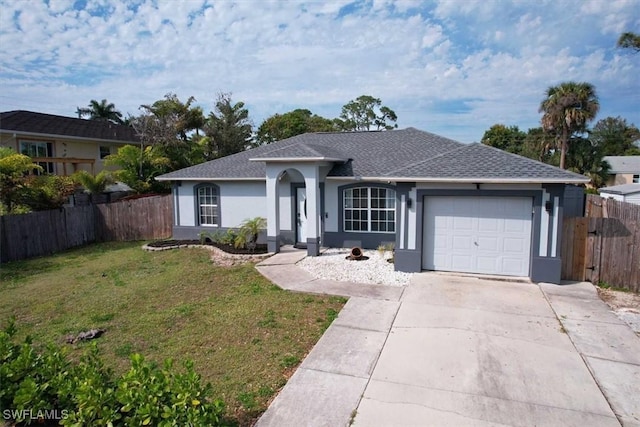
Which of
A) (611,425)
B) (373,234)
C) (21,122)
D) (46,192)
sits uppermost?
(21,122)

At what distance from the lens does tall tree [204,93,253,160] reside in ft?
→ 108

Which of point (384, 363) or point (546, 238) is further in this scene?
point (546, 238)

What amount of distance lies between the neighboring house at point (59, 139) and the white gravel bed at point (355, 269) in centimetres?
1637

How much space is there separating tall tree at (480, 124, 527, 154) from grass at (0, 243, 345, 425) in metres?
56.5

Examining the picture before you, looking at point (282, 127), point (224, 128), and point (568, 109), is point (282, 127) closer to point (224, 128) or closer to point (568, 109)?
point (224, 128)

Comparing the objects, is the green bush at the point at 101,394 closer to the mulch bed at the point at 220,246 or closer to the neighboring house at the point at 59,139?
the mulch bed at the point at 220,246

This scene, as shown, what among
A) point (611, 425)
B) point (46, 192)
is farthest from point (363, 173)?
point (46, 192)

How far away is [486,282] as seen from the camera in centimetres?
1002

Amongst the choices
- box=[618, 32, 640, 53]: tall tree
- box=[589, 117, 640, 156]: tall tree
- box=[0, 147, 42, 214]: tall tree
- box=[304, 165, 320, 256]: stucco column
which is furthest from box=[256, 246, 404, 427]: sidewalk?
box=[589, 117, 640, 156]: tall tree

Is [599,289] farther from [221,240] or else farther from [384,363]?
[221,240]

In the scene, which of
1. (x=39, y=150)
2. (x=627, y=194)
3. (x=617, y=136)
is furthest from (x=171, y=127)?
(x=617, y=136)

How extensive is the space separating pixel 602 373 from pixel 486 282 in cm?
441

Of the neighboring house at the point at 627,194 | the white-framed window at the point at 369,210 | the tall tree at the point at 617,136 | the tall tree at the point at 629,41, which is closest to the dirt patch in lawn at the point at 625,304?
the white-framed window at the point at 369,210

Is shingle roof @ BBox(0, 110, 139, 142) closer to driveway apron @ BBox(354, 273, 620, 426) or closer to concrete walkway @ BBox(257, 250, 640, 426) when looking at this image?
concrete walkway @ BBox(257, 250, 640, 426)
